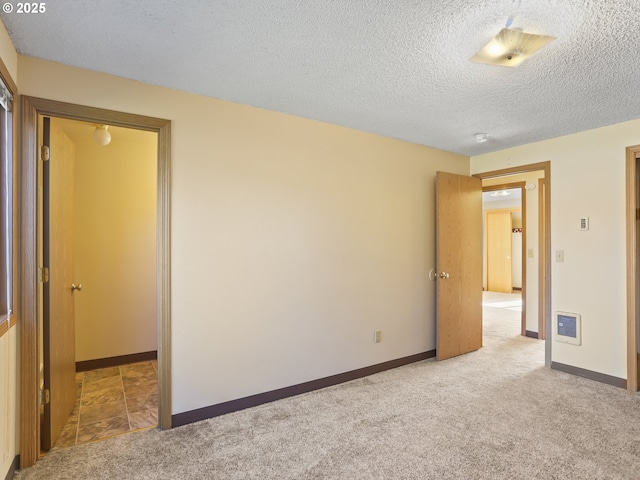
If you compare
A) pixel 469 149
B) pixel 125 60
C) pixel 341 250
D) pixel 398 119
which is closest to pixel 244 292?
pixel 341 250

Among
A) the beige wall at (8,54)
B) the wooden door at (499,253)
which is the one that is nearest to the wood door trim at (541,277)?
the wooden door at (499,253)

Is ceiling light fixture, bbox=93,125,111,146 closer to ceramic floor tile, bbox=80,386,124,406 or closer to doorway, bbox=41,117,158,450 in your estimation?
doorway, bbox=41,117,158,450

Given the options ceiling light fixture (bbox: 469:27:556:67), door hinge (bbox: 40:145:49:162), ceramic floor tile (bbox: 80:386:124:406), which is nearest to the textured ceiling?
ceiling light fixture (bbox: 469:27:556:67)

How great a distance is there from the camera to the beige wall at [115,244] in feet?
11.8

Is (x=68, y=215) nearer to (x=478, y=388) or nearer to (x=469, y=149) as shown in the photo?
(x=478, y=388)

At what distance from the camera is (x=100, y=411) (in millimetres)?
2660

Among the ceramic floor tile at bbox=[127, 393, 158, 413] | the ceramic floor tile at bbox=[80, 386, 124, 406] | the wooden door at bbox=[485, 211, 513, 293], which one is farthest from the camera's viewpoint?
the wooden door at bbox=[485, 211, 513, 293]

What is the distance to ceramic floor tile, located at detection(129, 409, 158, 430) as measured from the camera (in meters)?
2.44

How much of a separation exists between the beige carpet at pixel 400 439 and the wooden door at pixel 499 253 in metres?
6.28

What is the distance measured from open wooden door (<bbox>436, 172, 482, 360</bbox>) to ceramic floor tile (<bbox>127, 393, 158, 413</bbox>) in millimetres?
2853

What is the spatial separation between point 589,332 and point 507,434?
171cm

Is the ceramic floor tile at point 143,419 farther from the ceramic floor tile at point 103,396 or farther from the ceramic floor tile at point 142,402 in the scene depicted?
the ceramic floor tile at point 103,396

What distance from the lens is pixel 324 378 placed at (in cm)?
308

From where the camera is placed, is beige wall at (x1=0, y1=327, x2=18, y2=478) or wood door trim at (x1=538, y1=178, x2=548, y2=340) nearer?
beige wall at (x1=0, y1=327, x2=18, y2=478)
